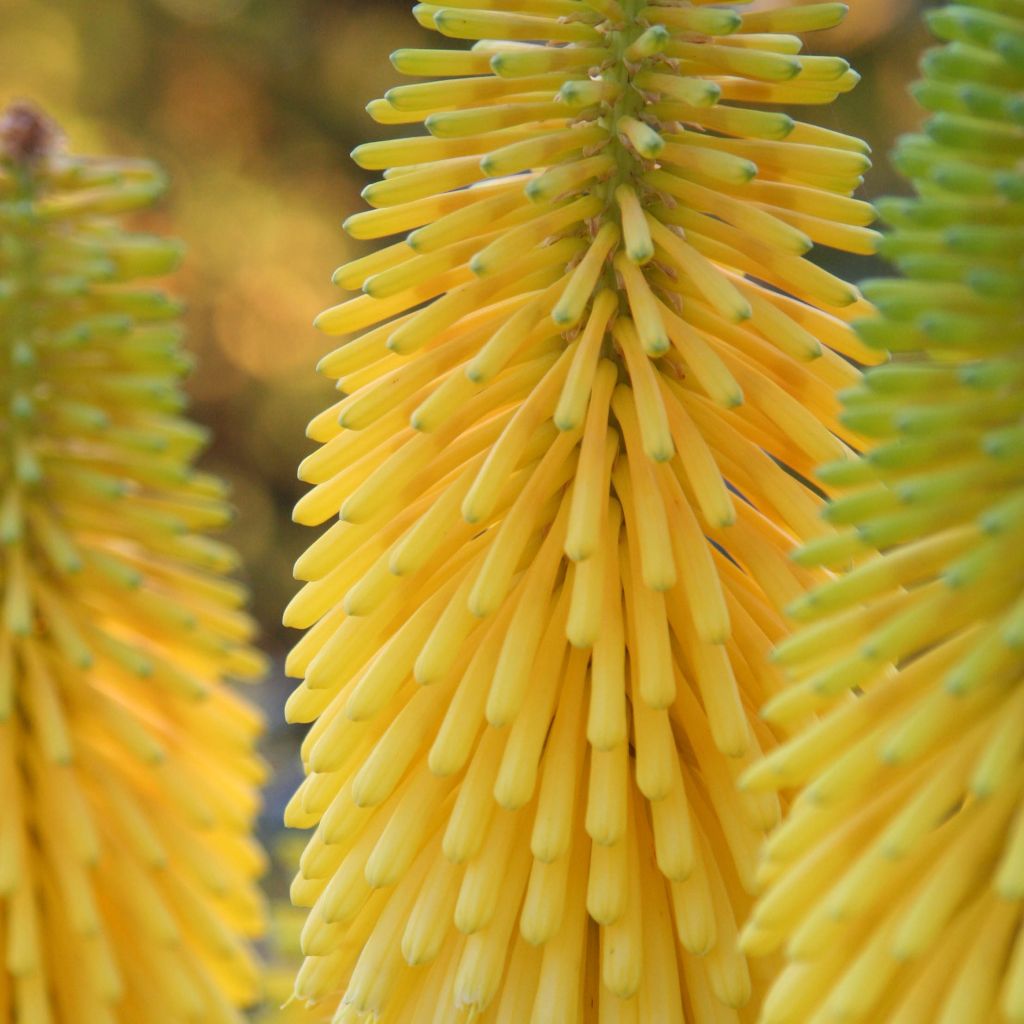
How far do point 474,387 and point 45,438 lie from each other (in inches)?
35.3

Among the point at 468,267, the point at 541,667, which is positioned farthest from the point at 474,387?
the point at 541,667

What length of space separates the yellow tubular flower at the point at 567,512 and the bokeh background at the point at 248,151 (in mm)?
6179

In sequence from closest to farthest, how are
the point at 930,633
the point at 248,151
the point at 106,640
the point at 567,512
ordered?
the point at 930,633 < the point at 567,512 < the point at 106,640 < the point at 248,151

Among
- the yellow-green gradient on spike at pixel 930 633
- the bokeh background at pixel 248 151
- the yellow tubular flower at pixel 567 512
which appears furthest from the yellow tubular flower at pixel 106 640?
the bokeh background at pixel 248 151

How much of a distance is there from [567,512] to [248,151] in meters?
7.43

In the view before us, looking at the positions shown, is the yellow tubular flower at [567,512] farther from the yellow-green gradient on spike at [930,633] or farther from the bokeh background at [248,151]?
the bokeh background at [248,151]

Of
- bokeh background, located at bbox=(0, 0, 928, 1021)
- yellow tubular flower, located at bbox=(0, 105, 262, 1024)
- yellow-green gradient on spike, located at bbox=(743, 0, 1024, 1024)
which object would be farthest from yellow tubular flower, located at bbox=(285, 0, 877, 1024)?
bokeh background, located at bbox=(0, 0, 928, 1021)

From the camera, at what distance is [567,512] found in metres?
1.52

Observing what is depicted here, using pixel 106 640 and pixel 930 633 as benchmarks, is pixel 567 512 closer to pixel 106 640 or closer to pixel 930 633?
pixel 930 633

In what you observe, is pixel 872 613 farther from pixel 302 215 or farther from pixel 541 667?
pixel 302 215

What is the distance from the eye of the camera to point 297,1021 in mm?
1999

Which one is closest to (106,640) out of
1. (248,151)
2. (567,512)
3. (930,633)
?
(567,512)

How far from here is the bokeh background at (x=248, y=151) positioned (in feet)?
26.1

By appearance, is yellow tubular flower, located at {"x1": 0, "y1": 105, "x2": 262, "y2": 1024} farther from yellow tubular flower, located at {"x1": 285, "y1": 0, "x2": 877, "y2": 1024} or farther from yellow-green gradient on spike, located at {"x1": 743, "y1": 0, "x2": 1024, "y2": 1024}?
yellow-green gradient on spike, located at {"x1": 743, "y1": 0, "x2": 1024, "y2": 1024}
